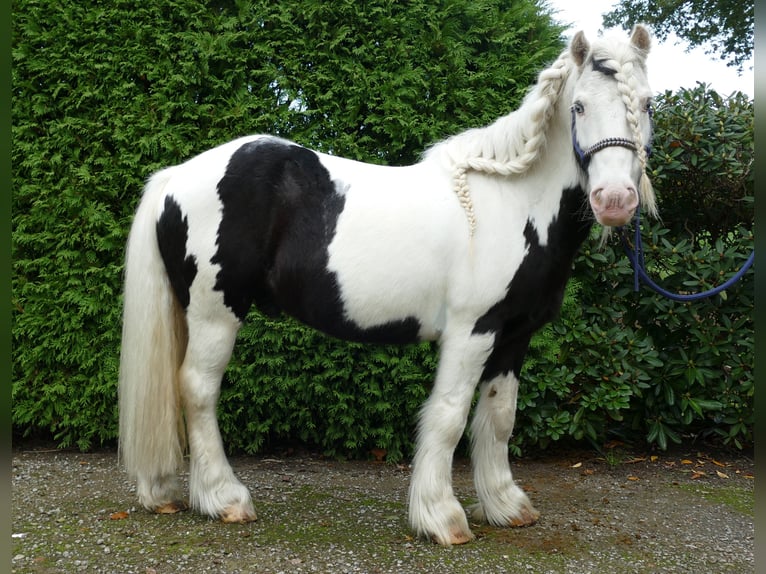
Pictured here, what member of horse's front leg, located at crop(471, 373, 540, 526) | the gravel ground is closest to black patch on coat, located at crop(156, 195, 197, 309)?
the gravel ground

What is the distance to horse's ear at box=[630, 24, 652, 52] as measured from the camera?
246cm

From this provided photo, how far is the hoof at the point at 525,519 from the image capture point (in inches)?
118

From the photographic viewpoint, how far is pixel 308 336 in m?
3.99

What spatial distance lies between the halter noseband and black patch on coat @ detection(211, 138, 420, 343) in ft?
3.44

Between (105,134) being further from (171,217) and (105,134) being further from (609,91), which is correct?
(609,91)

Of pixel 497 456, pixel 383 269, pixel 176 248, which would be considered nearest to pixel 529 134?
pixel 383 269

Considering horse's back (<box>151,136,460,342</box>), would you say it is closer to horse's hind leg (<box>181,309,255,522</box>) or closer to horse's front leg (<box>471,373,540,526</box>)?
horse's hind leg (<box>181,309,255,522</box>)

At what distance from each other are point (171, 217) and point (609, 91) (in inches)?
83.2

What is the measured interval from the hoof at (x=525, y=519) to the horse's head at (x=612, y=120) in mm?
1638

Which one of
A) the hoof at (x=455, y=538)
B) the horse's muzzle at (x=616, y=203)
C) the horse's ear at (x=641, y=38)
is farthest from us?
the hoof at (x=455, y=538)

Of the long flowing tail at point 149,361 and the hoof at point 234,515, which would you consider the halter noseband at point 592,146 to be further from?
the hoof at point 234,515

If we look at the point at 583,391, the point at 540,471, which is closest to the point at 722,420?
the point at 583,391

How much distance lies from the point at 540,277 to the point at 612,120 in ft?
2.47

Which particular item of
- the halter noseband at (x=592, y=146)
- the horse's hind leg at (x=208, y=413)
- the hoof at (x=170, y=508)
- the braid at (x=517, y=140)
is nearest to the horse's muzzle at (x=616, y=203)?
the halter noseband at (x=592, y=146)
